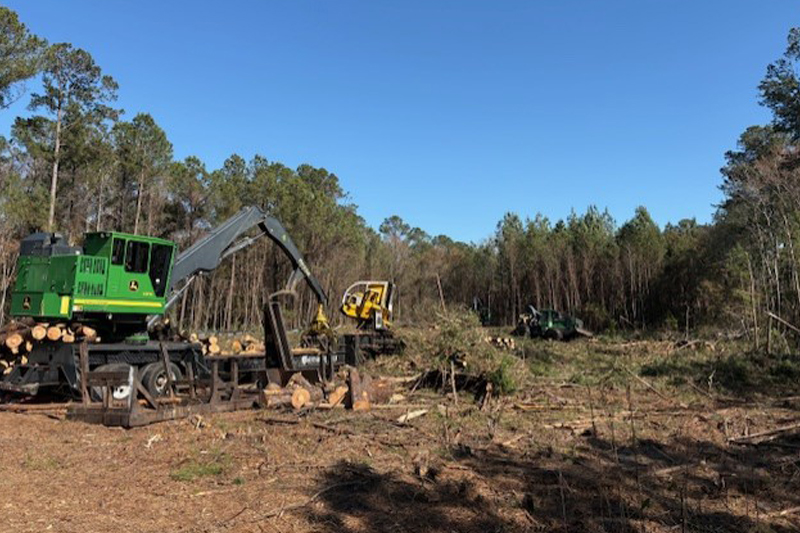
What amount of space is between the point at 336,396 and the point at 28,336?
7348mm

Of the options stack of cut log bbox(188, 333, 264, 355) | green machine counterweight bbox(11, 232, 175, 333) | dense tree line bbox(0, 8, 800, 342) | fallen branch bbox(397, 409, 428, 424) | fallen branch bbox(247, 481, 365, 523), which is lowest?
fallen branch bbox(247, 481, 365, 523)

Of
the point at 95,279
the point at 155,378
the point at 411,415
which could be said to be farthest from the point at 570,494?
the point at 95,279

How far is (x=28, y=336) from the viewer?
43.9 ft

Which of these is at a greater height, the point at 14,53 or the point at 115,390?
the point at 14,53

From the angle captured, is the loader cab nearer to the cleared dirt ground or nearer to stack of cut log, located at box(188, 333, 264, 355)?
stack of cut log, located at box(188, 333, 264, 355)

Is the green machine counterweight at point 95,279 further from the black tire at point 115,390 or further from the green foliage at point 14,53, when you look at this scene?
the green foliage at point 14,53

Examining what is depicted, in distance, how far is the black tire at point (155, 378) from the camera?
Result: 12.4 metres

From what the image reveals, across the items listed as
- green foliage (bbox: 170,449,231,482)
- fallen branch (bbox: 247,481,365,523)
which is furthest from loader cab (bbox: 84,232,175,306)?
fallen branch (bbox: 247,481,365,523)

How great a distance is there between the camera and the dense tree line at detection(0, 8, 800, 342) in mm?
23641

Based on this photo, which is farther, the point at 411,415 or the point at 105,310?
the point at 105,310

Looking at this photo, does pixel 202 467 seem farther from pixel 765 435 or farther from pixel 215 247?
Answer: pixel 215 247

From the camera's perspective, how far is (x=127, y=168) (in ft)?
109

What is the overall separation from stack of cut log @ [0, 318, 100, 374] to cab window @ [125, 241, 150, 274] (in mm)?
1508

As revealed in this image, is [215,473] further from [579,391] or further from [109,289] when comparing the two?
[579,391]
